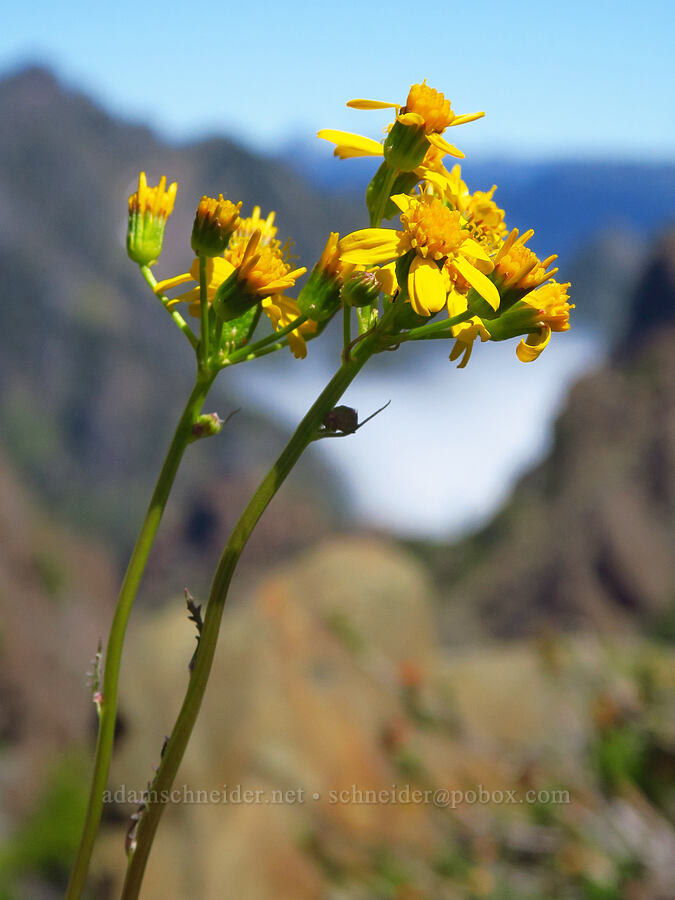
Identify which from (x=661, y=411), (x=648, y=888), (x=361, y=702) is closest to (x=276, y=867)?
(x=361, y=702)

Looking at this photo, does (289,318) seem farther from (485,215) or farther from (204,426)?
(485,215)

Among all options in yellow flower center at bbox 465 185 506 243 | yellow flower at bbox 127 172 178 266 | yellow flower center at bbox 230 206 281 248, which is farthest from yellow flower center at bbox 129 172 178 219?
yellow flower center at bbox 465 185 506 243

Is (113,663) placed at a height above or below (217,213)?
below

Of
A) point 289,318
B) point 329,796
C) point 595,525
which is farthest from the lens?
point 595,525

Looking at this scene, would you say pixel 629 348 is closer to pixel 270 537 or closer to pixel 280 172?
pixel 270 537

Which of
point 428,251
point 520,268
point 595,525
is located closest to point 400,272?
point 428,251

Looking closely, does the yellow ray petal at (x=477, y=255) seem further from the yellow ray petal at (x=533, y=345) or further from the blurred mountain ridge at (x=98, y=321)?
the blurred mountain ridge at (x=98, y=321)

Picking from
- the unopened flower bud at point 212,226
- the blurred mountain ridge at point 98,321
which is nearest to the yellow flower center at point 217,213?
the unopened flower bud at point 212,226
